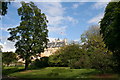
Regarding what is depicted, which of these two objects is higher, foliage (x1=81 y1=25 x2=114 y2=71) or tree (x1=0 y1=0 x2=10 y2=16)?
tree (x1=0 y1=0 x2=10 y2=16)

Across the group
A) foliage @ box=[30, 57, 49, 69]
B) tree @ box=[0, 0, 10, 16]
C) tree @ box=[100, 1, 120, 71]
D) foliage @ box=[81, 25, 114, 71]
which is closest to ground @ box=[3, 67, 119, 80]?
foliage @ box=[81, 25, 114, 71]

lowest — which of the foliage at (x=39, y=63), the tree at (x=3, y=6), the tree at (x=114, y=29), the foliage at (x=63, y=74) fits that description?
the foliage at (x=63, y=74)

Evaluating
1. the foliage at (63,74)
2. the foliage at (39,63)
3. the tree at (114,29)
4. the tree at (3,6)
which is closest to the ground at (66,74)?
the foliage at (63,74)

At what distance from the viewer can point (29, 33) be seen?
91.4 feet

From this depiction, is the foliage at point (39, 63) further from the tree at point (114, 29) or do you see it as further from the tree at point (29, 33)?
the tree at point (114, 29)

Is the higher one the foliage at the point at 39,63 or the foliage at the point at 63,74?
the foliage at the point at 39,63

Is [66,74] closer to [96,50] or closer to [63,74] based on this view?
[63,74]

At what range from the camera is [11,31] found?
2809 centimetres

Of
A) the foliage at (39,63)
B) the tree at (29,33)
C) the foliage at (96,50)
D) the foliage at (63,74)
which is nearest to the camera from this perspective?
the foliage at (63,74)

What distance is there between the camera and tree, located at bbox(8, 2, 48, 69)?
27656mm

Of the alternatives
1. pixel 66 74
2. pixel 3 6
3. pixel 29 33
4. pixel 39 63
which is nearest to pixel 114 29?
pixel 66 74

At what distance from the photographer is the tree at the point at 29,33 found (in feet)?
90.7

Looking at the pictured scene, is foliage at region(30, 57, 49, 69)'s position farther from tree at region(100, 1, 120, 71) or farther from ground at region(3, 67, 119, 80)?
tree at region(100, 1, 120, 71)

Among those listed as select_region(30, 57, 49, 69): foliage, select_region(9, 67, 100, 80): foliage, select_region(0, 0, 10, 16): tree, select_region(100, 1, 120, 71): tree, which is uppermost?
select_region(0, 0, 10, 16): tree
